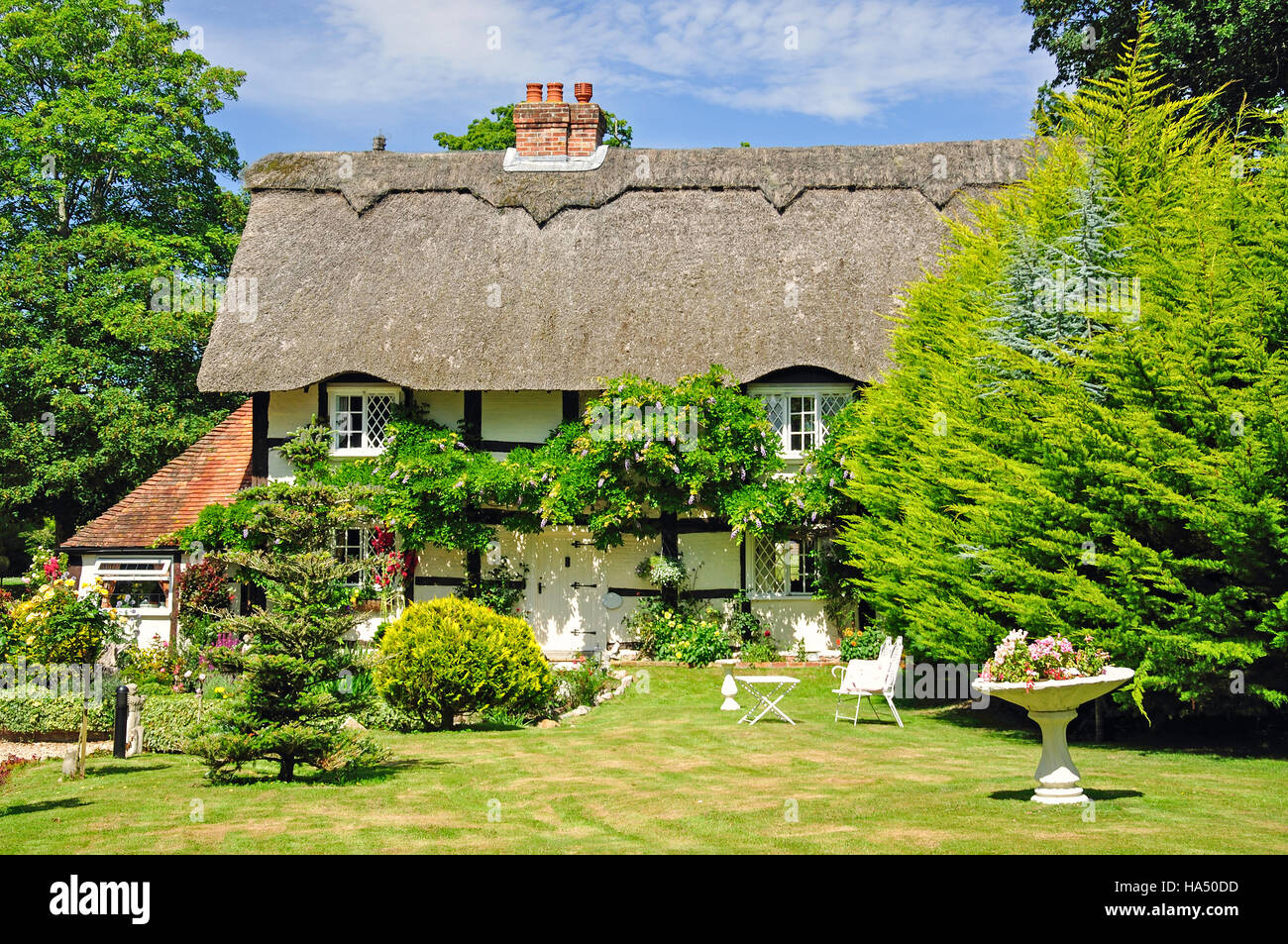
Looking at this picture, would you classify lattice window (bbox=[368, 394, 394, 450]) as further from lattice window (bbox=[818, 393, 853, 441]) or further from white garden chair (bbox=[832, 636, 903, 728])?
white garden chair (bbox=[832, 636, 903, 728])

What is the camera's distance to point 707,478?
20.2 metres

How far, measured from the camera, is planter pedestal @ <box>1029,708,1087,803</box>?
8.53 meters

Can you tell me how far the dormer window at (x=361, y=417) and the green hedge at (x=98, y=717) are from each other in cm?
758

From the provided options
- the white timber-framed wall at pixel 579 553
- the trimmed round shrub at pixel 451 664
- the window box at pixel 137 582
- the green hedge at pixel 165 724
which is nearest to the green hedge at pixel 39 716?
the green hedge at pixel 165 724

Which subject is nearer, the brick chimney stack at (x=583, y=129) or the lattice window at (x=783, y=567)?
the lattice window at (x=783, y=567)

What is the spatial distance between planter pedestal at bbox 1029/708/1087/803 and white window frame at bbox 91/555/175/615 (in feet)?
54.9

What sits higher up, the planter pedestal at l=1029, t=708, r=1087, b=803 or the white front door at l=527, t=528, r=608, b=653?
the white front door at l=527, t=528, r=608, b=653

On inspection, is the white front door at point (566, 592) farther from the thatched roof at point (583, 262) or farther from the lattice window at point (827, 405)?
the lattice window at point (827, 405)

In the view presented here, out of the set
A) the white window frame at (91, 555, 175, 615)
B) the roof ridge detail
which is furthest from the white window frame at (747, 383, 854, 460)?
the white window frame at (91, 555, 175, 615)

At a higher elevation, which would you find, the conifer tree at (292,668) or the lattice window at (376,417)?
the lattice window at (376,417)

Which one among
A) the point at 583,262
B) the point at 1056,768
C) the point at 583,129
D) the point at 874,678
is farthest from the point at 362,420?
the point at 1056,768

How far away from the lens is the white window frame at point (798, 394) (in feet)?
69.5

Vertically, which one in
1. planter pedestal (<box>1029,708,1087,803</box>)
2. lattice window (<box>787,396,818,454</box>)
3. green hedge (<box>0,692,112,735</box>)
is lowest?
green hedge (<box>0,692,112,735</box>)

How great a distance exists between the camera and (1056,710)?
28.7 ft
